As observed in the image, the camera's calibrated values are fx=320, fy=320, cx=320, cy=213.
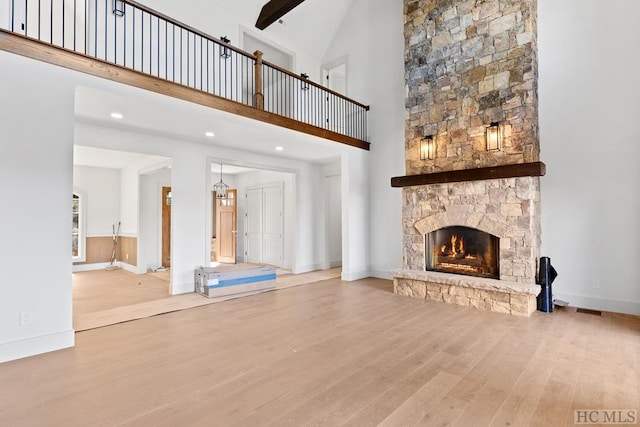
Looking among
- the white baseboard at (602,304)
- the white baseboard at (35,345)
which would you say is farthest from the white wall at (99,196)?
the white baseboard at (602,304)

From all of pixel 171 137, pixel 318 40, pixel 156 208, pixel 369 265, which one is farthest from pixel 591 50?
pixel 156 208

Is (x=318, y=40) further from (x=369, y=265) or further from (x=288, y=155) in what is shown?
(x=369, y=265)

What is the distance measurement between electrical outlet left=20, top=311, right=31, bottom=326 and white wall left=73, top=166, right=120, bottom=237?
6.17 metres

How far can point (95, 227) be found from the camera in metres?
8.48

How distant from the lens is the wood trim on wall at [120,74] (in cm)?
303

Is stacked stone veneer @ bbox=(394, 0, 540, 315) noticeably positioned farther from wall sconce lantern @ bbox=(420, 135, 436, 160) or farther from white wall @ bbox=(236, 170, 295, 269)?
white wall @ bbox=(236, 170, 295, 269)

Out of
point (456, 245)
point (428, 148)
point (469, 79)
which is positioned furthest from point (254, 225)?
point (469, 79)

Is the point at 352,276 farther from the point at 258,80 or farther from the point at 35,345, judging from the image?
the point at 35,345

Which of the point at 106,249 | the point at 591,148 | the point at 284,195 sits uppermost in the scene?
the point at 591,148

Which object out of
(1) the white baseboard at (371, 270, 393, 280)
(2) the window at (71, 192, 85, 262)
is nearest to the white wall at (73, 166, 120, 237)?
(2) the window at (71, 192, 85, 262)

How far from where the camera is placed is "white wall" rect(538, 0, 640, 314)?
4273 mm

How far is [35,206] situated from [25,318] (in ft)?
3.54

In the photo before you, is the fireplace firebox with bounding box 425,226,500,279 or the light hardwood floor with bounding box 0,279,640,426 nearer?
the light hardwood floor with bounding box 0,279,640,426

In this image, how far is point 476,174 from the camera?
484 centimetres
